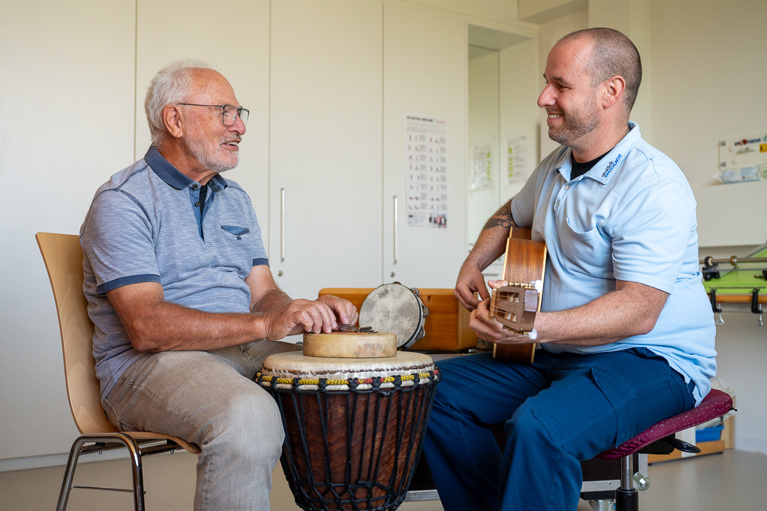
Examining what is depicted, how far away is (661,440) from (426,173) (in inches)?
117

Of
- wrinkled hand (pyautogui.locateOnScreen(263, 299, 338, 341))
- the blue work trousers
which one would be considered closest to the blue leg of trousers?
the blue work trousers

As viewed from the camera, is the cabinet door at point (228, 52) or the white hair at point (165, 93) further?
the cabinet door at point (228, 52)

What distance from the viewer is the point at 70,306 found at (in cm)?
197

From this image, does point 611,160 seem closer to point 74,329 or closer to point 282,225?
point 74,329

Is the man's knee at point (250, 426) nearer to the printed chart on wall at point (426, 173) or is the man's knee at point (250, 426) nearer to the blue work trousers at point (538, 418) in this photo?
the blue work trousers at point (538, 418)

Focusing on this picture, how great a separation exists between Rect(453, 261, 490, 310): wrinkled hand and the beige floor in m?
1.13

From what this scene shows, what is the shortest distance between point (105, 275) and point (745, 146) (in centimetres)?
354

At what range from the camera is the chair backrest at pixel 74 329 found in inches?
75.1

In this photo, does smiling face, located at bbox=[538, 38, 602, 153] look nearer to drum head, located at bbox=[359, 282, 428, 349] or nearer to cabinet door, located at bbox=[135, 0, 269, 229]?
drum head, located at bbox=[359, 282, 428, 349]

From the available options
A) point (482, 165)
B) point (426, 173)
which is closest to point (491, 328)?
Result: point (426, 173)

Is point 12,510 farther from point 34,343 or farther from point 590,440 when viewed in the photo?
point 590,440

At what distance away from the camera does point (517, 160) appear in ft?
18.0

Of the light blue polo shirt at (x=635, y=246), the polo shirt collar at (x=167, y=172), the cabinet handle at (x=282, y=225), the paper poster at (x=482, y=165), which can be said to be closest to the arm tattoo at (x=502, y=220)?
the light blue polo shirt at (x=635, y=246)

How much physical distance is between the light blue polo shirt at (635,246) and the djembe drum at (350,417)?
52 centimetres
